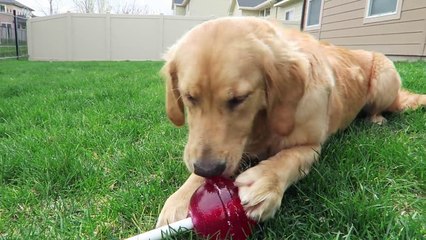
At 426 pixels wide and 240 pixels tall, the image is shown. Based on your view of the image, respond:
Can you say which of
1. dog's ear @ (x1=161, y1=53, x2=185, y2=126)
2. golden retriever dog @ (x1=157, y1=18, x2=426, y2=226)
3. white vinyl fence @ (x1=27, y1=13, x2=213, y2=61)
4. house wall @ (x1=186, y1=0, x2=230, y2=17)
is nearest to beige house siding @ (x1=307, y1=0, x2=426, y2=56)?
golden retriever dog @ (x1=157, y1=18, x2=426, y2=226)

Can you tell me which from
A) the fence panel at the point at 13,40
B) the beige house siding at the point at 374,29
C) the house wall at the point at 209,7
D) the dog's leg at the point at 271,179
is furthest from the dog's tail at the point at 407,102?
the house wall at the point at 209,7

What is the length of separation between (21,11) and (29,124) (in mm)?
63082

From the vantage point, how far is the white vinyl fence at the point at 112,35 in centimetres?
1894

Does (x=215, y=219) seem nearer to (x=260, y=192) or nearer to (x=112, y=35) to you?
(x=260, y=192)

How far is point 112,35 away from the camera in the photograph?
19.1 meters

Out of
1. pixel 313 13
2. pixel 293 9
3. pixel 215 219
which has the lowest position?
pixel 215 219

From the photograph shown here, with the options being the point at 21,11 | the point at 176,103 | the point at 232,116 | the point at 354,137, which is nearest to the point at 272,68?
the point at 232,116

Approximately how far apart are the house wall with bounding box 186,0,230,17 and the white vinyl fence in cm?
1515

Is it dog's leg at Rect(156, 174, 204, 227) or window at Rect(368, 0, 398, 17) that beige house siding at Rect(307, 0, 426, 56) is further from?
dog's leg at Rect(156, 174, 204, 227)

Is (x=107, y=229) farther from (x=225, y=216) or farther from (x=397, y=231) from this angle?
(x=397, y=231)

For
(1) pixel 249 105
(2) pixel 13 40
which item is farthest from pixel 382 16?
(2) pixel 13 40

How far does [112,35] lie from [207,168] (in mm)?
18803

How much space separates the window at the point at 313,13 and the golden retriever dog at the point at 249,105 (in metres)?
13.2

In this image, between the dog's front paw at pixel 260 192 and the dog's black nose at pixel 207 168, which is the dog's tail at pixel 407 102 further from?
the dog's black nose at pixel 207 168
